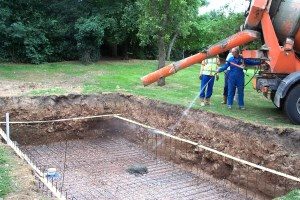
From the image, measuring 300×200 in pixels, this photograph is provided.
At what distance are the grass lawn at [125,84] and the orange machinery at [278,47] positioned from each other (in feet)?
2.26

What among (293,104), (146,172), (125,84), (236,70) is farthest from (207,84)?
(125,84)

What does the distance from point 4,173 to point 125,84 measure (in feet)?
29.6

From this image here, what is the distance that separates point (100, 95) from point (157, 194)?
17.7ft

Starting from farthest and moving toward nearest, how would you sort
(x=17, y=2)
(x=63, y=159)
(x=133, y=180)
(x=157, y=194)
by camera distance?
1. (x=17, y=2)
2. (x=63, y=159)
3. (x=133, y=180)
4. (x=157, y=194)

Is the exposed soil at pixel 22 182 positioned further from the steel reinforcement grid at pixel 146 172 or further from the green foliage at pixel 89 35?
the green foliage at pixel 89 35

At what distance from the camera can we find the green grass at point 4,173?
5.92 m

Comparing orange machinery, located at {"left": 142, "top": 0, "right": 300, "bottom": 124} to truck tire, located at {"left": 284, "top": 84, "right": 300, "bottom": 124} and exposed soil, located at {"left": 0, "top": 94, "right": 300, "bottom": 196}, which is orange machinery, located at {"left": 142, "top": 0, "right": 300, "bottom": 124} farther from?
exposed soil, located at {"left": 0, "top": 94, "right": 300, "bottom": 196}

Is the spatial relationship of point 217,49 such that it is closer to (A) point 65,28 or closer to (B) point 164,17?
(B) point 164,17

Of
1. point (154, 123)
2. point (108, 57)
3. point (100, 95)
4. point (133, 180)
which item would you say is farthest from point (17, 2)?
point (133, 180)

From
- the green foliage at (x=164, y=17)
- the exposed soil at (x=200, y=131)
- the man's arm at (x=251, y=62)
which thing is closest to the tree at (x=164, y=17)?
the green foliage at (x=164, y=17)

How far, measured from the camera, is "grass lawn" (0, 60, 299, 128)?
10883 mm

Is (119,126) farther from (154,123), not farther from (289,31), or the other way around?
(289,31)

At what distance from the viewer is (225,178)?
31.6 ft

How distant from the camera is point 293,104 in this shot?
30.5ft
